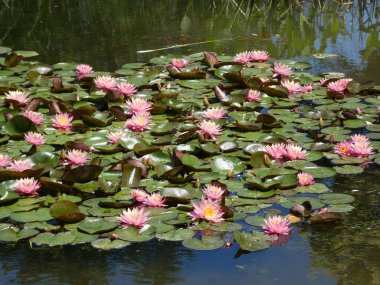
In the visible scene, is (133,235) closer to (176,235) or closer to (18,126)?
(176,235)

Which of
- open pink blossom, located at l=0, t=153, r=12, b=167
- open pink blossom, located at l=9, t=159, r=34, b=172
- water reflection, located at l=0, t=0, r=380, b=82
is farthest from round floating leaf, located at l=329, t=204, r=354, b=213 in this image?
water reflection, located at l=0, t=0, r=380, b=82

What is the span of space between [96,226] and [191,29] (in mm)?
3408

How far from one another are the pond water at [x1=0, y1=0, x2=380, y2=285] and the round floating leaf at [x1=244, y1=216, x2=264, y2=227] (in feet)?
0.43

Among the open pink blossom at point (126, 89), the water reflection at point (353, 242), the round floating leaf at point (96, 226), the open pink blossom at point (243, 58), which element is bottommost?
the water reflection at point (353, 242)

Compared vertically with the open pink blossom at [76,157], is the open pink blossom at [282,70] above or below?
above

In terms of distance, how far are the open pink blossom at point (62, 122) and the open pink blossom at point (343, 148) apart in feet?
4.21

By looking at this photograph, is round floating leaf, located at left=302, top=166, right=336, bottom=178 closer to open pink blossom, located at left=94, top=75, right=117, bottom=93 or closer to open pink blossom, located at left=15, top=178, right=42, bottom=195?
open pink blossom, located at left=15, top=178, right=42, bottom=195

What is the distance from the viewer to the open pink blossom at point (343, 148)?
3.15 metres

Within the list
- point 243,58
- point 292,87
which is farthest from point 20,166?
point 243,58

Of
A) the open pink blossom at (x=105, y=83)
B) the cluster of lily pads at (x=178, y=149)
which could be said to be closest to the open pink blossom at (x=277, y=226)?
the cluster of lily pads at (x=178, y=149)

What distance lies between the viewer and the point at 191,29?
569 cm

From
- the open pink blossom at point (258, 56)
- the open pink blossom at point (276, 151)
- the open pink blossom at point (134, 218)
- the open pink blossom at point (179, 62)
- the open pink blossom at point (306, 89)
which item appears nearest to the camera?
the open pink blossom at point (134, 218)

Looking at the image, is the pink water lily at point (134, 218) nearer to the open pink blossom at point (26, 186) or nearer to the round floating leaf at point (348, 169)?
the open pink blossom at point (26, 186)

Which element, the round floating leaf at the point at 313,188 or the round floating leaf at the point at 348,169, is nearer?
the round floating leaf at the point at 313,188
